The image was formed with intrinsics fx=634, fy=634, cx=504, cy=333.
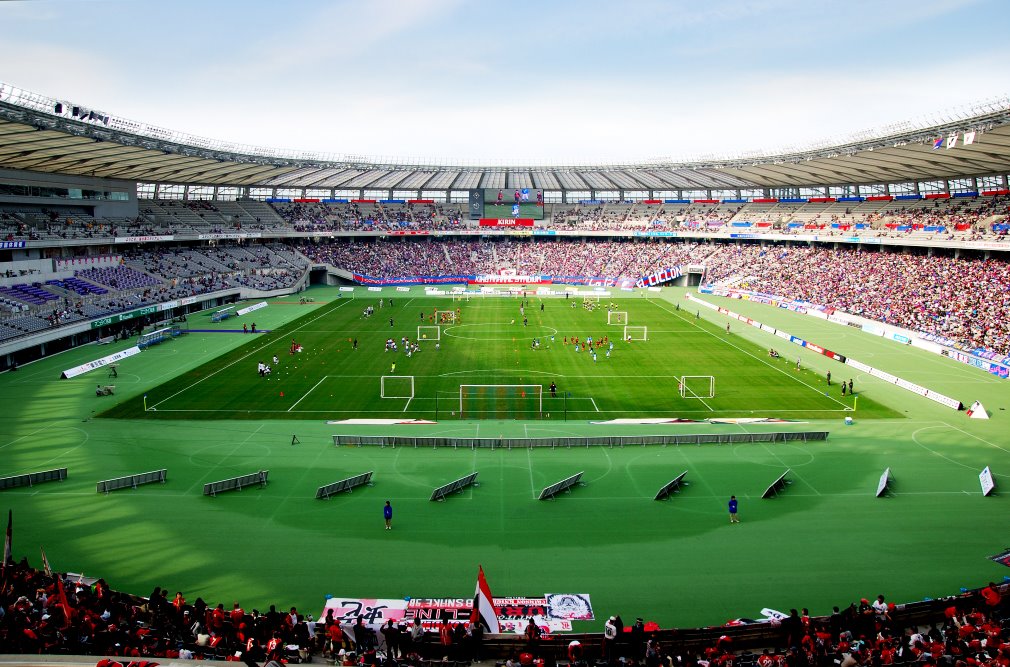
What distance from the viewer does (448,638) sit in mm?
13289

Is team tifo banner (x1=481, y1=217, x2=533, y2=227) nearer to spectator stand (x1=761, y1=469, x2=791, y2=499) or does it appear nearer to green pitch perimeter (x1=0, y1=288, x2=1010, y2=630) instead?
green pitch perimeter (x1=0, y1=288, x2=1010, y2=630)

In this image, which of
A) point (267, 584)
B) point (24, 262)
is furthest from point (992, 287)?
point (24, 262)

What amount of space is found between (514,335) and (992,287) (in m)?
41.4

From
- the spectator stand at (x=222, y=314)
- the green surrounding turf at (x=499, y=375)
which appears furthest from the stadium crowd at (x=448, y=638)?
the spectator stand at (x=222, y=314)

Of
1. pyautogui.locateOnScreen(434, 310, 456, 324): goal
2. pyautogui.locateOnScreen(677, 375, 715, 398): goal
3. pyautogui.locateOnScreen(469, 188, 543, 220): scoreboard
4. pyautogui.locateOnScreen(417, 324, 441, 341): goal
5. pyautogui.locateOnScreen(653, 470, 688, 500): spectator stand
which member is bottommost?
pyautogui.locateOnScreen(653, 470, 688, 500): spectator stand

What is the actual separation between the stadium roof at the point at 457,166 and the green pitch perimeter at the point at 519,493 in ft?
60.1

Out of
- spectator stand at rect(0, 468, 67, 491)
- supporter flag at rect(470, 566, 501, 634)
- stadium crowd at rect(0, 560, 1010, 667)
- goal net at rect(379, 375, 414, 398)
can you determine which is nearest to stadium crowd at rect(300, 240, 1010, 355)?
stadium crowd at rect(0, 560, 1010, 667)

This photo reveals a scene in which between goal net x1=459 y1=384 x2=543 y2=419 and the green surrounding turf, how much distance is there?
0.12 meters

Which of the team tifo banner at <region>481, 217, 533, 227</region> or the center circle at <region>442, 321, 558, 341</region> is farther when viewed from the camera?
the team tifo banner at <region>481, 217, 533, 227</region>

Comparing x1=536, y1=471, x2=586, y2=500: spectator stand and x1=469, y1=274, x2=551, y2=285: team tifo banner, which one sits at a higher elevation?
x1=469, y1=274, x2=551, y2=285: team tifo banner

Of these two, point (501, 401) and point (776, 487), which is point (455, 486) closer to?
point (776, 487)

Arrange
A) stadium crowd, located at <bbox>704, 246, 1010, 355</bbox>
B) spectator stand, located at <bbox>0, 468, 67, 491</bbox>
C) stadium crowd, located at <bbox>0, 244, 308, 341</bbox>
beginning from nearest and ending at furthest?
spectator stand, located at <bbox>0, 468, 67, 491</bbox> < stadium crowd, located at <bbox>0, 244, 308, 341</bbox> < stadium crowd, located at <bbox>704, 246, 1010, 355</bbox>

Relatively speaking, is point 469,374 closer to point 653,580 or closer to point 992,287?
point 653,580

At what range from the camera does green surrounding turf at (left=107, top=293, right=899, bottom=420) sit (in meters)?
35.9
